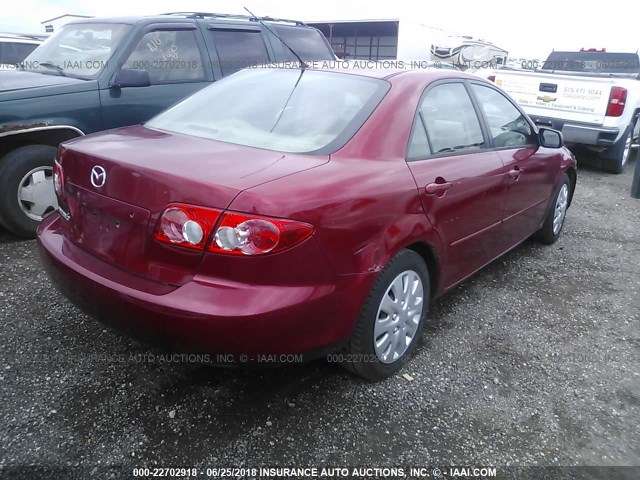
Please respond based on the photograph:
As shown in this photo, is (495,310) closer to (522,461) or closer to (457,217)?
(457,217)

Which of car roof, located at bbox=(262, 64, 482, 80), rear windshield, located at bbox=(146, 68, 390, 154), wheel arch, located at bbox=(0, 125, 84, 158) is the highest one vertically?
car roof, located at bbox=(262, 64, 482, 80)

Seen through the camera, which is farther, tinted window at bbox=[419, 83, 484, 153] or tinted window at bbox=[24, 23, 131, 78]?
tinted window at bbox=[24, 23, 131, 78]

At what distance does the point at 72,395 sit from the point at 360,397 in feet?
4.44

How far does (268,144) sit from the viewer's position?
8.10ft

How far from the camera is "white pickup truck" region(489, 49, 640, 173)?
7375 millimetres

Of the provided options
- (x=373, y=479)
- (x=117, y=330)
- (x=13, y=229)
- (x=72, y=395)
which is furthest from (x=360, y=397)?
(x=13, y=229)

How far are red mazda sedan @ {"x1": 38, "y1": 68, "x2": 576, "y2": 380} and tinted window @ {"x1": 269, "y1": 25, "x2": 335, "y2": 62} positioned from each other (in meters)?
3.35

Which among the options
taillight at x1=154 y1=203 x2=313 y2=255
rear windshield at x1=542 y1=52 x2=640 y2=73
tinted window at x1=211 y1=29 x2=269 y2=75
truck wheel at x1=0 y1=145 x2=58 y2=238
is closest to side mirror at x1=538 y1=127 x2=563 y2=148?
taillight at x1=154 y1=203 x2=313 y2=255

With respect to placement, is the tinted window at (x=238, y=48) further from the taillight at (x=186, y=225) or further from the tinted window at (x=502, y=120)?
the taillight at (x=186, y=225)

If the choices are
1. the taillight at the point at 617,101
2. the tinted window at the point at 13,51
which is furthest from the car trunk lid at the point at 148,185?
the tinted window at the point at 13,51

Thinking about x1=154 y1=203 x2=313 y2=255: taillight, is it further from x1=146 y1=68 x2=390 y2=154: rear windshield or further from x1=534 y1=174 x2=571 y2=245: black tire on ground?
x1=534 y1=174 x2=571 y2=245: black tire on ground

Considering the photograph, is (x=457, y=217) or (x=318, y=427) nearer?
(x=318, y=427)

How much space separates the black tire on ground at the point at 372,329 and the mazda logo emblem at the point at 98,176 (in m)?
1.24

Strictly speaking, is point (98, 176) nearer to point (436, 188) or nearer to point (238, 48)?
point (436, 188)
